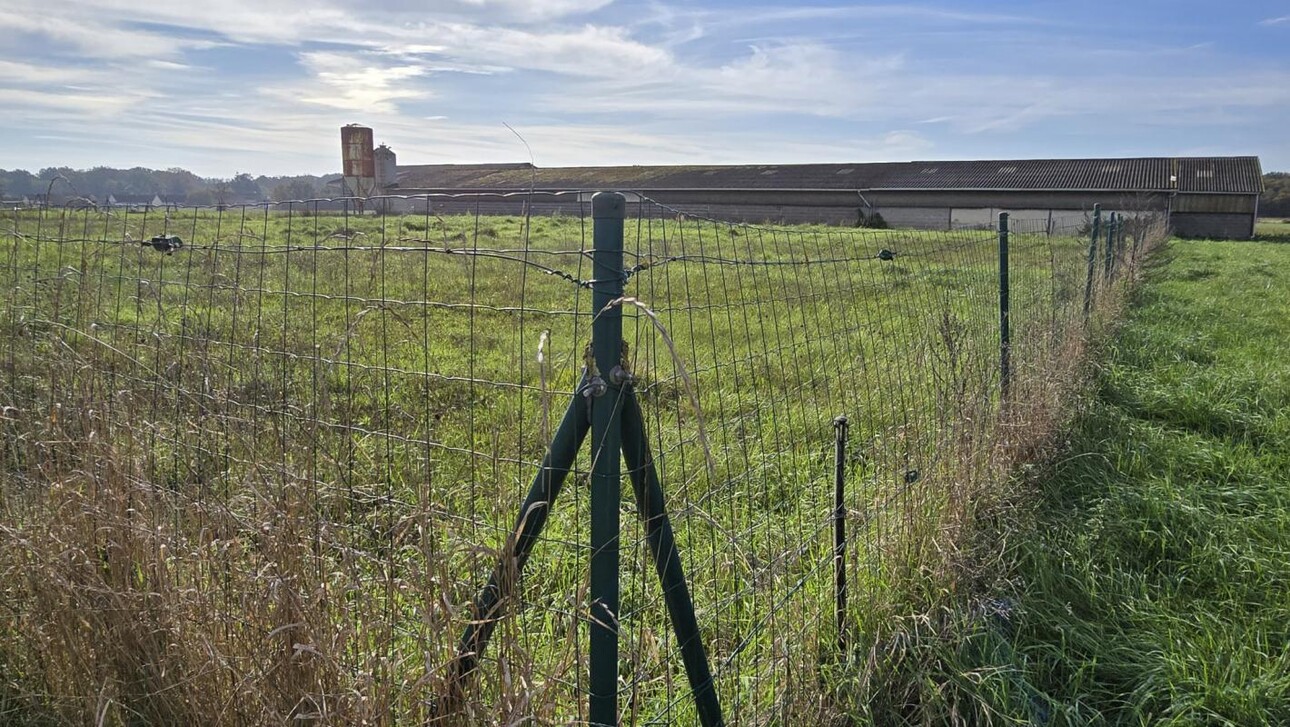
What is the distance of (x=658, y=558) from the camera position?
2135mm

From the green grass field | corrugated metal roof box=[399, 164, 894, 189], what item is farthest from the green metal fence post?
corrugated metal roof box=[399, 164, 894, 189]

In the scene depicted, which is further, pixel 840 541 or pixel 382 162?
pixel 382 162

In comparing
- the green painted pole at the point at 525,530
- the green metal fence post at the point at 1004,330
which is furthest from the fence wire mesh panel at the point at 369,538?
the green metal fence post at the point at 1004,330

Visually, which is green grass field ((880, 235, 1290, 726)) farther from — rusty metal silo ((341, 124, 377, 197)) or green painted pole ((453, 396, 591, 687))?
rusty metal silo ((341, 124, 377, 197))

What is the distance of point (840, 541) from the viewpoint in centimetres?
308

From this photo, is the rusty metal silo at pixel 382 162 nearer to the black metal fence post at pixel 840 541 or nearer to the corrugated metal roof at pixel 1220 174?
the black metal fence post at pixel 840 541

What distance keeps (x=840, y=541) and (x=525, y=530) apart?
58.5 inches

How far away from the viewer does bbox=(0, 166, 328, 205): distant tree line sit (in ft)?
11.6

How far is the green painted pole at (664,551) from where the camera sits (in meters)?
1.99

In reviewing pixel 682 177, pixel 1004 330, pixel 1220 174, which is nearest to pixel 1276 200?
pixel 1220 174

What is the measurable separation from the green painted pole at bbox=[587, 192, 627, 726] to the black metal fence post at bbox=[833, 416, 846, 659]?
1300 mm

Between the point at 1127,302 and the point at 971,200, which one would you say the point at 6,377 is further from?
the point at 971,200

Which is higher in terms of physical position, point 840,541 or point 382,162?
point 382,162

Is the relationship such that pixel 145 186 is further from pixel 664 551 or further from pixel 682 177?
pixel 682 177
